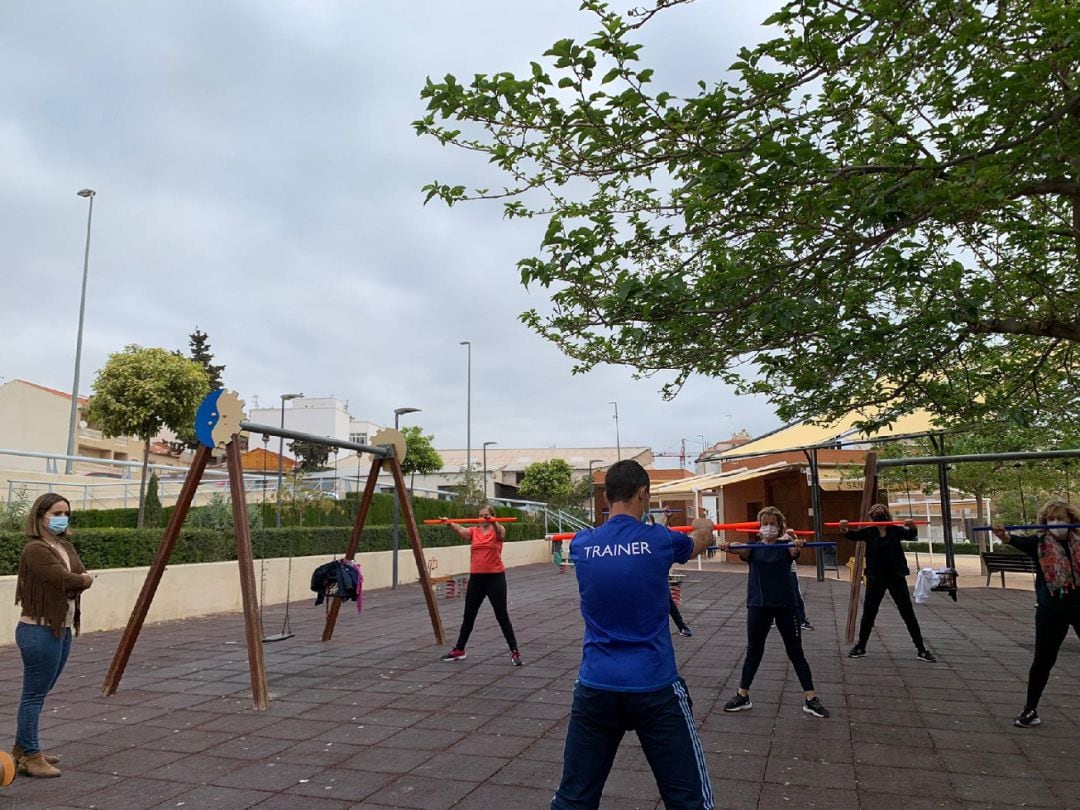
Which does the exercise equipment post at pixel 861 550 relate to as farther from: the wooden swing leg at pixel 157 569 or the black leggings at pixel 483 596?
the wooden swing leg at pixel 157 569

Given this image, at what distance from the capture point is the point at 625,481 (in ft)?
10.4

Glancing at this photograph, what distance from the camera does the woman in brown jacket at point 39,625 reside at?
451cm

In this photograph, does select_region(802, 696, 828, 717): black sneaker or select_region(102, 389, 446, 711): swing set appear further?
select_region(102, 389, 446, 711): swing set

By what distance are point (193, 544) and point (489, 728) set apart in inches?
340

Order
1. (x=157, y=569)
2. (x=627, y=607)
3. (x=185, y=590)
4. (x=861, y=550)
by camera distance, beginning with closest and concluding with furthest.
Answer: (x=627, y=607)
(x=157, y=569)
(x=861, y=550)
(x=185, y=590)

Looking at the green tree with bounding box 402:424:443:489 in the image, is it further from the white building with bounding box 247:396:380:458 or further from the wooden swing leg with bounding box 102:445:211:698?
the wooden swing leg with bounding box 102:445:211:698

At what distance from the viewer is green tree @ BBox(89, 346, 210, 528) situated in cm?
1677

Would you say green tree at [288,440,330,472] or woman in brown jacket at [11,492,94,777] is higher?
green tree at [288,440,330,472]

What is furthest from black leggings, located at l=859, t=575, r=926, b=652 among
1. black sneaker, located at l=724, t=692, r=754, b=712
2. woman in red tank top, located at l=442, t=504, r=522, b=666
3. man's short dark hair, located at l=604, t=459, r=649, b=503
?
man's short dark hair, located at l=604, t=459, r=649, b=503

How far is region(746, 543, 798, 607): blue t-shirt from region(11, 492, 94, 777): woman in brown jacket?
4659mm

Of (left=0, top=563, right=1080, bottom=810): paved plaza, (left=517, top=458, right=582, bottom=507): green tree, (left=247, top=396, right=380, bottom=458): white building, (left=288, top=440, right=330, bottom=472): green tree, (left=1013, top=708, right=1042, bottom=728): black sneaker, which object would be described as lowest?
(left=0, top=563, right=1080, bottom=810): paved plaza

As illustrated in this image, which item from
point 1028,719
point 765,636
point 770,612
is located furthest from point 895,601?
point 765,636

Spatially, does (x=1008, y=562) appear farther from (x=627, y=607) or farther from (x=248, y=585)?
(x=627, y=607)

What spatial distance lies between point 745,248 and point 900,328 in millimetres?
1399
